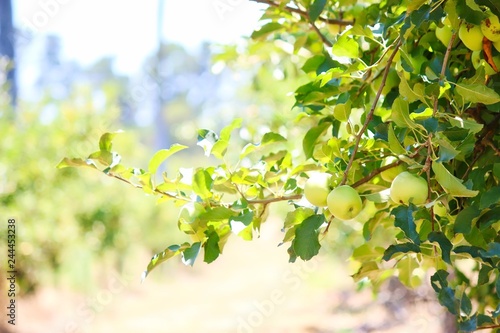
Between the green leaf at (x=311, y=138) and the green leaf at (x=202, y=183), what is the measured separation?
17 centimetres

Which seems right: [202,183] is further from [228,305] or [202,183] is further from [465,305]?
[228,305]

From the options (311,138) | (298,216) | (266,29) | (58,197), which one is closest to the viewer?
(298,216)

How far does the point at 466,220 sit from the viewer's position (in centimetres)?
67

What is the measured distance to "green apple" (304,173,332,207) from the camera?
717 mm

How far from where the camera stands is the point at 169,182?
811 millimetres

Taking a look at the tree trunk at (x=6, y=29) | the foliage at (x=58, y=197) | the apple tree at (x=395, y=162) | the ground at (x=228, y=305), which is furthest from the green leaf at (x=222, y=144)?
the tree trunk at (x=6, y=29)

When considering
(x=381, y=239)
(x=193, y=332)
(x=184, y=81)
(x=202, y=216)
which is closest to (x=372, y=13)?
(x=202, y=216)

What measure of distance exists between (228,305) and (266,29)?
407 cm

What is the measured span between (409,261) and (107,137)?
0.53 m

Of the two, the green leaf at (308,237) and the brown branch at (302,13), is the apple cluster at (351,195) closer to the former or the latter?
the green leaf at (308,237)

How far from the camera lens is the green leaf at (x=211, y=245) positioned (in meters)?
0.76

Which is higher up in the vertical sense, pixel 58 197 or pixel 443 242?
pixel 443 242

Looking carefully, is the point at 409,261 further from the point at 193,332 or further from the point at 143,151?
the point at 143,151

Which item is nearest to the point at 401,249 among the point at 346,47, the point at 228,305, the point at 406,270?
the point at 346,47
